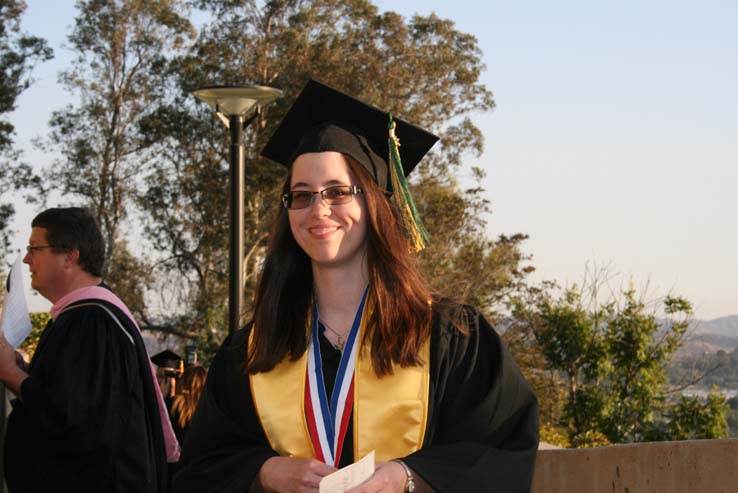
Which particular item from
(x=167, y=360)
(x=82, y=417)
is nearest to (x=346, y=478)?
(x=82, y=417)

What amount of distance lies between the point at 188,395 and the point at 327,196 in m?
4.79

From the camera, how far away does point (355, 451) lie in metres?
2.79

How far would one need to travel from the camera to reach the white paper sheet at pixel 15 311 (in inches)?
175

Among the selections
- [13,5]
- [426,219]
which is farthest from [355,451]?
[13,5]

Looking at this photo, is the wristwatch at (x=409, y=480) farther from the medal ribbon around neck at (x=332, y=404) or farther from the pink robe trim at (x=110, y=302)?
the pink robe trim at (x=110, y=302)

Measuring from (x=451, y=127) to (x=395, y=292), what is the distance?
26.1m

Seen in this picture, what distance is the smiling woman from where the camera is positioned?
108 inches

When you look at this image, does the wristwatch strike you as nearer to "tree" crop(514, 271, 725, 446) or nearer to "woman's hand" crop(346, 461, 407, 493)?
"woman's hand" crop(346, 461, 407, 493)

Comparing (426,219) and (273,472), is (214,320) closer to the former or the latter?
(426,219)

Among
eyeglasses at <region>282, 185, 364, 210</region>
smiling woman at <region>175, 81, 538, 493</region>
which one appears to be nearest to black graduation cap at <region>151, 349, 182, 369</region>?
smiling woman at <region>175, 81, 538, 493</region>

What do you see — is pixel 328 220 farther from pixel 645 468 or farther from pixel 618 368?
pixel 618 368

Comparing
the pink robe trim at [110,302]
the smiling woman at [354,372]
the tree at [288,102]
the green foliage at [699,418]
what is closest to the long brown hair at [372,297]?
the smiling woman at [354,372]

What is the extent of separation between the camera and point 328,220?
2.83 metres

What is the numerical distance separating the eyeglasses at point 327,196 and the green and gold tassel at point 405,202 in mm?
191
